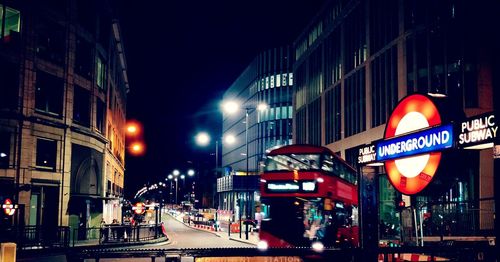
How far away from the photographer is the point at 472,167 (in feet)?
123

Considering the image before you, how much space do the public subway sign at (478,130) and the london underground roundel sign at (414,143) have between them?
0.12 meters

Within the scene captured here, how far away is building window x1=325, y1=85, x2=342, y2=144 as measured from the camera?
59.2 metres

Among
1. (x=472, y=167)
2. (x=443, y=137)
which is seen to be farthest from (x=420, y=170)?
(x=472, y=167)

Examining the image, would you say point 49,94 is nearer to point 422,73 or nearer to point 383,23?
point 422,73

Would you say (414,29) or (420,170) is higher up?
(414,29)

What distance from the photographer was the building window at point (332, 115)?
59.2 metres

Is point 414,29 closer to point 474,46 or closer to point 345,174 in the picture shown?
point 474,46

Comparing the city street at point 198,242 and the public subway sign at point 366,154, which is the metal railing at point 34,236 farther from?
the public subway sign at point 366,154

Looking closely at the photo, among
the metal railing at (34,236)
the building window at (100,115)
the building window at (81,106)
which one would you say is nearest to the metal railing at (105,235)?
the metal railing at (34,236)

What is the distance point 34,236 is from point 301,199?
17451 mm

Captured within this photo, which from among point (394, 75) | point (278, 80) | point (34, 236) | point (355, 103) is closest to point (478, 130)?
point (34, 236)

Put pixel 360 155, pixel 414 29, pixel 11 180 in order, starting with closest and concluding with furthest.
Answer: pixel 360 155 → pixel 11 180 → pixel 414 29

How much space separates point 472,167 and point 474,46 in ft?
28.7

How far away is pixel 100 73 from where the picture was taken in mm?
42156
